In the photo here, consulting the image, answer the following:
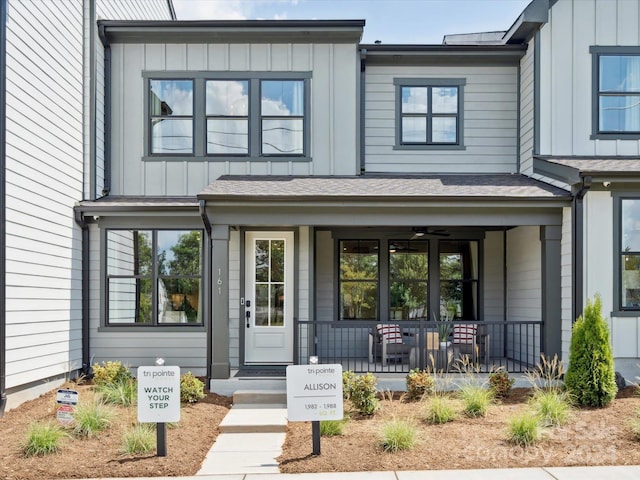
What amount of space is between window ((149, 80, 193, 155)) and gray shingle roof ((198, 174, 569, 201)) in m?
1.17

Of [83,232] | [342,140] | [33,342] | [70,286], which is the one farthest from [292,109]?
[33,342]

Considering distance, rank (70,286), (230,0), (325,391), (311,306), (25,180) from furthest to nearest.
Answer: (230,0) < (311,306) < (70,286) < (25,180) < (325,391)

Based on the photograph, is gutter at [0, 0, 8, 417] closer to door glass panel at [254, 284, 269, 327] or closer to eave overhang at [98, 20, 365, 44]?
eave overhang at [98, 20, 365, 44]

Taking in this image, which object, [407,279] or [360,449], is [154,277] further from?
[360,449]

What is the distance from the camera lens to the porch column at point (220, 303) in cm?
852

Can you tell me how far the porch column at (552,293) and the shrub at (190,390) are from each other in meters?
5.15

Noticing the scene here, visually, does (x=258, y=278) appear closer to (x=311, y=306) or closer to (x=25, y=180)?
(x=311, y=306)

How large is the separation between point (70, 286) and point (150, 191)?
86.2 inches

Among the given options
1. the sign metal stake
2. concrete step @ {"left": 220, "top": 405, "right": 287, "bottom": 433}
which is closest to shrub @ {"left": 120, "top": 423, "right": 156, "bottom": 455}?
the sign metal stake

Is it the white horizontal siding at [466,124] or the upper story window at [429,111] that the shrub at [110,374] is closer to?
the white horizontal siding at [466,124]

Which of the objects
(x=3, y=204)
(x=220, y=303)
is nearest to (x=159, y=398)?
(x=220, y=303)

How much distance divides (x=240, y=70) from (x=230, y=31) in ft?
2.24

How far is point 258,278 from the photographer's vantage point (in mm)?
9984

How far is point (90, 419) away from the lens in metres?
6.39
